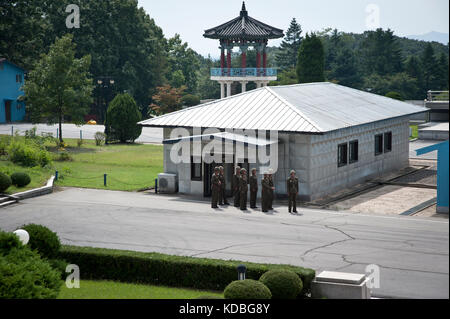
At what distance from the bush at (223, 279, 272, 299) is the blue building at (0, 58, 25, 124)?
57.6 meters

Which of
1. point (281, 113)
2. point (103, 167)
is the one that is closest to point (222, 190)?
point (281, 113)

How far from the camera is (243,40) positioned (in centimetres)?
6700

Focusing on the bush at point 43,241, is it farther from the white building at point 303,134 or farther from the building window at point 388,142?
the building window at point 388,142

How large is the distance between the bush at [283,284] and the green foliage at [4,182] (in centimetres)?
1786

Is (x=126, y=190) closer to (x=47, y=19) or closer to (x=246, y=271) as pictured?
(x=246, y=271)

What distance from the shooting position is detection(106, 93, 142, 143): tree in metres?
54.3

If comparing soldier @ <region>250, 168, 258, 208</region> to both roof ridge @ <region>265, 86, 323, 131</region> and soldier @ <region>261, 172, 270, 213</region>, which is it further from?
roof ridge @ <region>265, 86, 323, 131</region>

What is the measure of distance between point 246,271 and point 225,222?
358 inches

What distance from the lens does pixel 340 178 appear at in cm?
3291

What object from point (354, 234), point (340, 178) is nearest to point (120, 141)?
point (340, 178)

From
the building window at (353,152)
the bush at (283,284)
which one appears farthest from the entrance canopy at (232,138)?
the bush at (283,284)

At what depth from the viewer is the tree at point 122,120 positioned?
54.3m

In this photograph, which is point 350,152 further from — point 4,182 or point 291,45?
point 291,45

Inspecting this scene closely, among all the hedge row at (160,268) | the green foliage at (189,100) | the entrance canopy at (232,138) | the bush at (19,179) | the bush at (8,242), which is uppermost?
the green foliage at (189,100)
